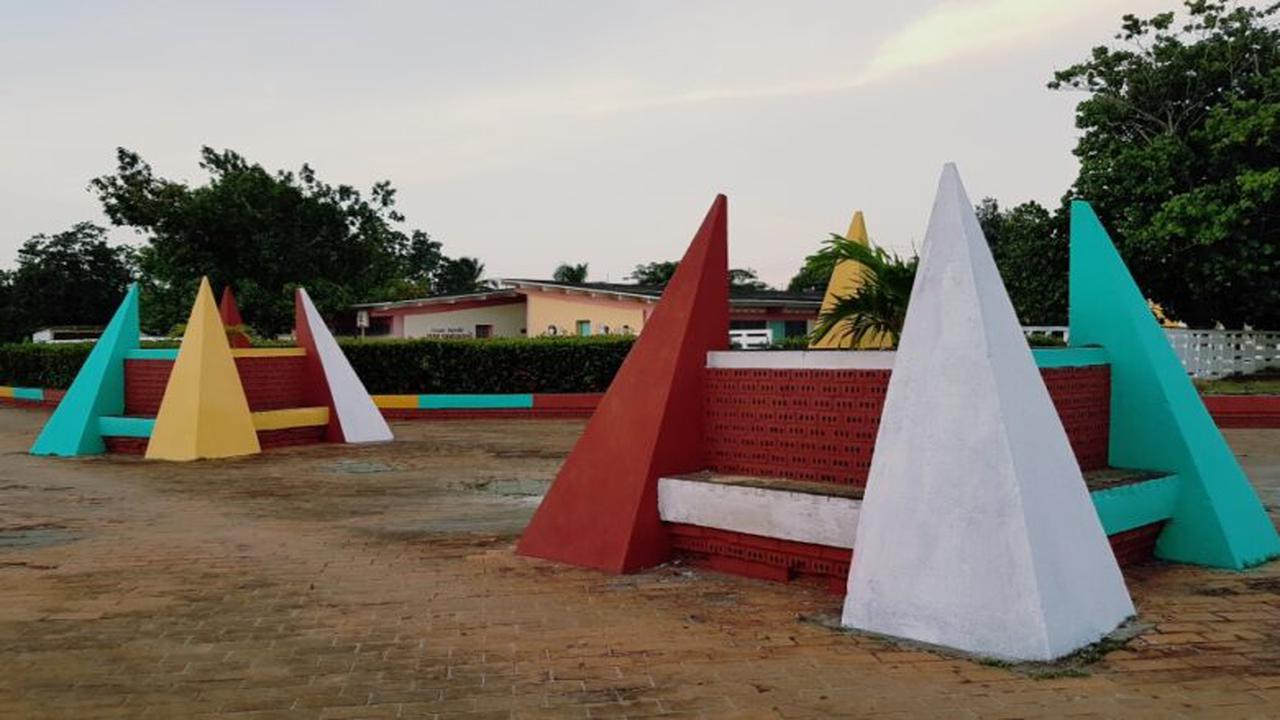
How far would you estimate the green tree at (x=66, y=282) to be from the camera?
172 feet

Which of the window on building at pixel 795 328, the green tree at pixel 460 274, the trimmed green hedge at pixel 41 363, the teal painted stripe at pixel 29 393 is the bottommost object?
the teal painted stripe at pixel 29 393

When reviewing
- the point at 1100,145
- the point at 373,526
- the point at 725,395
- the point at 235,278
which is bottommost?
the point at 373,526

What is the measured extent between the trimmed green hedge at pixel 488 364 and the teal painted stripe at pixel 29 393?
→ 898cm

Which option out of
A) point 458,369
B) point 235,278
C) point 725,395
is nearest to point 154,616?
point 725,395

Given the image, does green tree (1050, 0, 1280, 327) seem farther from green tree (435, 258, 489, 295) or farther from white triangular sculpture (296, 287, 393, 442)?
green tree (435, 258, 489, 295)

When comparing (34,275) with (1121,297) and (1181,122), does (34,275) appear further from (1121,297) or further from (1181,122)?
(1121,297)

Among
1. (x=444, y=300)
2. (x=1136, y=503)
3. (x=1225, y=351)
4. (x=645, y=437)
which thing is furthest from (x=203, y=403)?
(x=1225, y=351)

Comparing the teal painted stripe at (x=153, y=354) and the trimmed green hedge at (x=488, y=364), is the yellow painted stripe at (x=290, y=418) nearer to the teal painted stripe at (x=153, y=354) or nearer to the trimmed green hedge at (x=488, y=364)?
the teal painted stripe at (x=153, y=354)

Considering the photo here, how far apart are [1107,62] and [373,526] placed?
21075mm

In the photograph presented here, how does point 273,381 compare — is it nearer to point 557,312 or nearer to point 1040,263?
point 557,312

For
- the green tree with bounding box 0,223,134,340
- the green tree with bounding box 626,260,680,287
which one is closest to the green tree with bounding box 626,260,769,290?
the green tree with bounding box 626,260,680,287

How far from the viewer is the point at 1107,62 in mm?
22219

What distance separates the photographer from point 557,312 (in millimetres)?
29281

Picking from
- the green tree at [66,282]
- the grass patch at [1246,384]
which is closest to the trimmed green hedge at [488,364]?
the grass patch at [1246,384]
